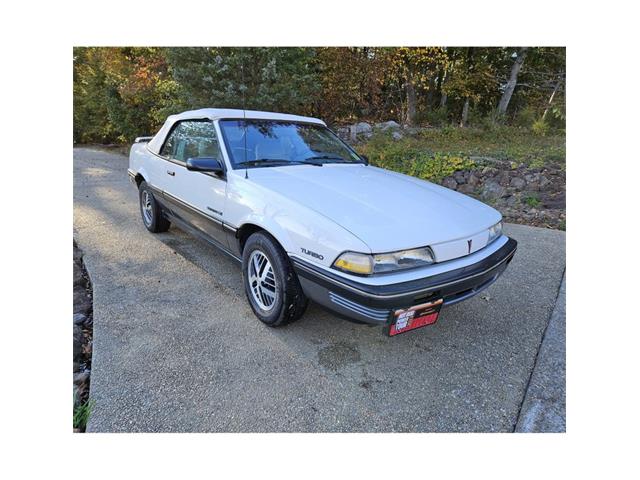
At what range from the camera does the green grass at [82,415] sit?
185 cm

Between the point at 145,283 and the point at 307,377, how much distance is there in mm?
1901

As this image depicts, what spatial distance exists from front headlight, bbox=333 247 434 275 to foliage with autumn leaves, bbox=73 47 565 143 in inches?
232

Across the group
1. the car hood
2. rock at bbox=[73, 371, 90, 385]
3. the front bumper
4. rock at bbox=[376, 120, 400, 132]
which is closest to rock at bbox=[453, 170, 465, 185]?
rock at bbox=[376, 120, 400, 132]

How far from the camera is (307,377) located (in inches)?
84.0

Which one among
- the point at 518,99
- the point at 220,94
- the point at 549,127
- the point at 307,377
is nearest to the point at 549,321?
the point at 307,377

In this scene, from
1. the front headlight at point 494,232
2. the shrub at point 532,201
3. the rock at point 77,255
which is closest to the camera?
the front headlight at point 494,232

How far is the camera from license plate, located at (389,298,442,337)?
195cm

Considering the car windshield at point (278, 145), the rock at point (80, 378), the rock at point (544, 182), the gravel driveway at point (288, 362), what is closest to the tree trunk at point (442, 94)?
the rock at point (544, 182)

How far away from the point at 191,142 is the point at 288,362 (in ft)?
7.65

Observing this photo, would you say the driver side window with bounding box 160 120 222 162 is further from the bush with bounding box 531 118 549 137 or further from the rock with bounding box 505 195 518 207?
the bush with bounding box 531 118 549 137

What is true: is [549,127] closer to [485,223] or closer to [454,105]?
[454,105]

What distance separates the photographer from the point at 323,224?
2061 millimetres

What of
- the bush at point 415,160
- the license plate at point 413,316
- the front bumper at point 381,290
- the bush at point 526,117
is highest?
the bush at point 526,117

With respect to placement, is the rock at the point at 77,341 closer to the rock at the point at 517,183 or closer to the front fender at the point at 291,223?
the front fender at the point at 291,223
